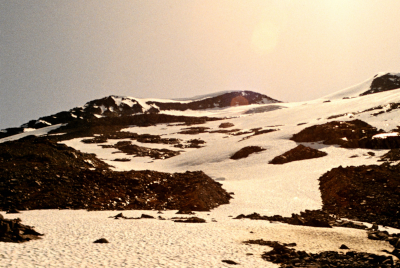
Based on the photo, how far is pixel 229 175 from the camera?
1865 inches

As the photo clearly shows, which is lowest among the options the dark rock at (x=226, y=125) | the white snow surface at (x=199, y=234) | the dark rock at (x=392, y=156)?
the white snow surface at (x=199, y=234)

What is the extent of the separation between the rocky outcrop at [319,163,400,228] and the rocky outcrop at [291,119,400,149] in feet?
46.1

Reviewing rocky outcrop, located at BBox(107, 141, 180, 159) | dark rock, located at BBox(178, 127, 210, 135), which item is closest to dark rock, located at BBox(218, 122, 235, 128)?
dark rock, located at BBox(178, 127, 210, 135)

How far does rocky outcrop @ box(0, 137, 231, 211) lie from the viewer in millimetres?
26500

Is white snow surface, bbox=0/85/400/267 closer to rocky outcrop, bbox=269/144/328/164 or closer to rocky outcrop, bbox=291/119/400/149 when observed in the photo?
rocky outcrop, bbox=269/144/328/164

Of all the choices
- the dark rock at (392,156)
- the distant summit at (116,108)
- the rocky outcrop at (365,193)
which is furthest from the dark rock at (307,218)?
the distant summit at (116,108)

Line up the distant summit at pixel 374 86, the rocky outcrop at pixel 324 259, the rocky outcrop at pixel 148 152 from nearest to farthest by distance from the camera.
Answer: the rocky outcrop at pixel 324 259, the rocky outcrop at pixel 148 152, the distant summit at pixel 374 86

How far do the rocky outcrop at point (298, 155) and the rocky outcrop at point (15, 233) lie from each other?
4015cm

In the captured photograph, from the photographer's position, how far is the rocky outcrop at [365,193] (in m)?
25.8

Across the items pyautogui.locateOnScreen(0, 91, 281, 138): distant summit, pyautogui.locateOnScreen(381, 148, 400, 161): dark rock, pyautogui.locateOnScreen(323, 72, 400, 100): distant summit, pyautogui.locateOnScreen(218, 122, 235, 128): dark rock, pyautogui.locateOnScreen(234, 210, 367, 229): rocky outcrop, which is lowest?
pyautogui.locateOnScreen(234, 210, 367, 229): rocky outcrop

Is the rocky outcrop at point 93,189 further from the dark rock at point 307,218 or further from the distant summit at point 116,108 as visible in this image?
the distant summit at point 116,108

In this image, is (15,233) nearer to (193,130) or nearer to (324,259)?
(324,259)

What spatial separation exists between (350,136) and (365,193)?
28927mm

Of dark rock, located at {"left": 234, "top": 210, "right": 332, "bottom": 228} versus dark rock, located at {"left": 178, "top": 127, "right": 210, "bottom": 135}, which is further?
dark rock, located at {"left": 178, "top": 127, "right": 210, "bottom": 135}
